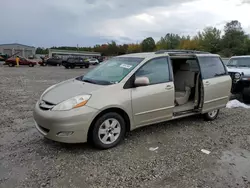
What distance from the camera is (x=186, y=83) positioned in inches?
217

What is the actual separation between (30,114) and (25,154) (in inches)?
96.0

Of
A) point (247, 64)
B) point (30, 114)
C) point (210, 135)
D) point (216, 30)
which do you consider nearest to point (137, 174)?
point (210, 135)

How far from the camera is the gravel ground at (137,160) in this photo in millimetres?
2756

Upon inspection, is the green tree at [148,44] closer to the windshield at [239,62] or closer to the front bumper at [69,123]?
the windshield at [239,62]

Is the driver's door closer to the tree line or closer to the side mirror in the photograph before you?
the side mirror

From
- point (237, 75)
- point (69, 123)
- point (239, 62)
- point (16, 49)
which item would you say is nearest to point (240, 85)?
point (237, 75)

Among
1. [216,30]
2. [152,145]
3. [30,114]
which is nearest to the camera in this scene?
[152,145]

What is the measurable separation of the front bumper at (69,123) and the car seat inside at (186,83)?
2238 mm

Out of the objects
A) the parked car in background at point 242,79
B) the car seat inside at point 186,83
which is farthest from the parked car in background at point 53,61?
the car seat inside at point 186,83

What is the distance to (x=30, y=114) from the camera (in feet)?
18.4

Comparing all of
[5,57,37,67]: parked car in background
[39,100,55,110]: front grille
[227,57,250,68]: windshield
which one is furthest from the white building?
[39,100,55,110]: front grille

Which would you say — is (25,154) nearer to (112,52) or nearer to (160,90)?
(160,90)

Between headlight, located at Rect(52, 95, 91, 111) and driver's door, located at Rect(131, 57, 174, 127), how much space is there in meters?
0.87

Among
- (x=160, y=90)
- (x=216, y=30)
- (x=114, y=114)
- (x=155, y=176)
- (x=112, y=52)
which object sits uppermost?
(x=216, y=30)
